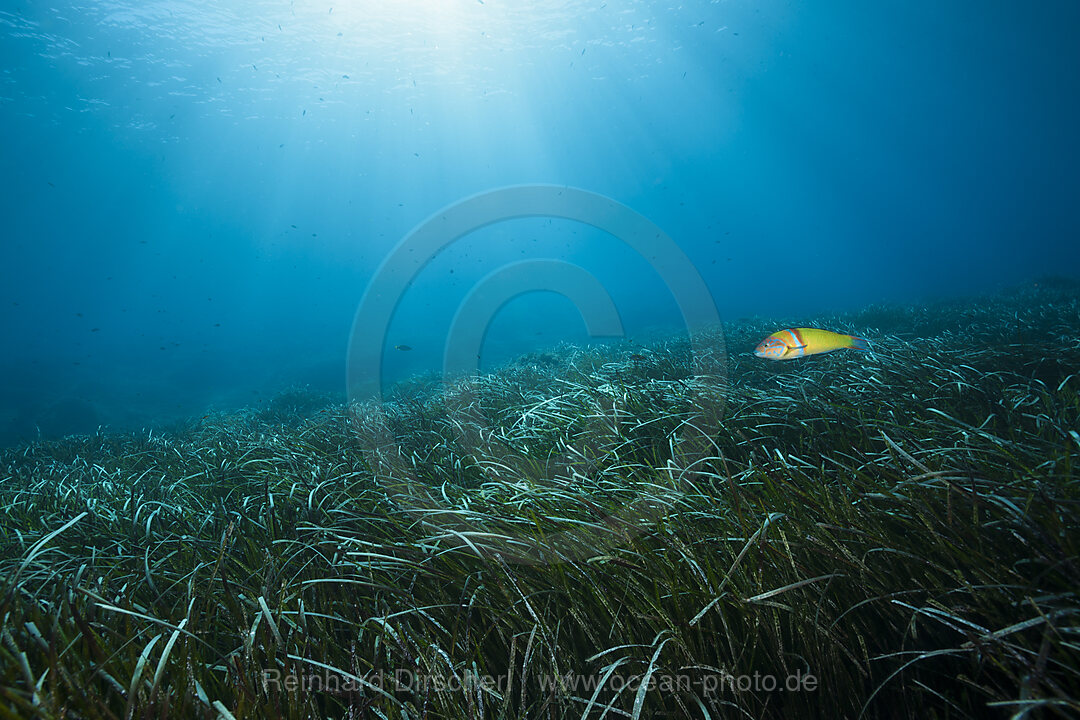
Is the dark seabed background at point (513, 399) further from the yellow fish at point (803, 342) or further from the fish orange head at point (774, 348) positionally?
the fish orange head at point (774, 348)

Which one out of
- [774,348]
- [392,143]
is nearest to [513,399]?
[774,348]


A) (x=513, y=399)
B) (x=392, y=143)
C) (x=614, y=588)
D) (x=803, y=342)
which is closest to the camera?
(x=614, y=588)

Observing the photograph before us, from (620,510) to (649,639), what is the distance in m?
0.70

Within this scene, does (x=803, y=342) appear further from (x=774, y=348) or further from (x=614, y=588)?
(x=614, y=588)

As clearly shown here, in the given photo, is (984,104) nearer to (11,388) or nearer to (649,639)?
(649,639)

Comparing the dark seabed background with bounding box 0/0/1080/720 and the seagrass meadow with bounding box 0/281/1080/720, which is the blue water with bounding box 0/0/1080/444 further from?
the seagrass meadow with bounding box 0/281/1080/720

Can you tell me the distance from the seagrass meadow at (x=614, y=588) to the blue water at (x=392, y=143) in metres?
20.3

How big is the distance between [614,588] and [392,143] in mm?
65724

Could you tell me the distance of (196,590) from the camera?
1.84 meters

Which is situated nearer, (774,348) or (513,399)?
(774,348)

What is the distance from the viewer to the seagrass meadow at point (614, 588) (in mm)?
1095

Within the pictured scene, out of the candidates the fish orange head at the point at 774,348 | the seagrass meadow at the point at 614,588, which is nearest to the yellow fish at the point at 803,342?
the fish orange head at the point at 774,348

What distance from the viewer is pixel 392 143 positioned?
55.7m

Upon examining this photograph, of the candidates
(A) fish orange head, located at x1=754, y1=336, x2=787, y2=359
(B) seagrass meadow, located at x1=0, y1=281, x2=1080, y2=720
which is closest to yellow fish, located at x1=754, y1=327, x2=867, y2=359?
(A) fish orange head, located at x1=754, y1=336, x2=787, y2=359
